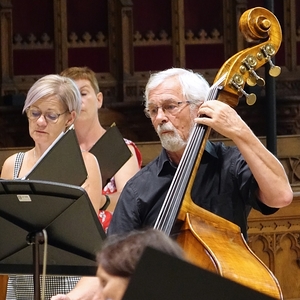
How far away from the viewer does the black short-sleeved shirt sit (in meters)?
2.92

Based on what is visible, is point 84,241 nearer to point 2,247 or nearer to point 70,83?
point 2,247

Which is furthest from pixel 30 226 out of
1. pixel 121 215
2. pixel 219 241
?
pixel 219 241

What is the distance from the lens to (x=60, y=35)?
928cm

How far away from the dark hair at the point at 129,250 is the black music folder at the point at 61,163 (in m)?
1.36

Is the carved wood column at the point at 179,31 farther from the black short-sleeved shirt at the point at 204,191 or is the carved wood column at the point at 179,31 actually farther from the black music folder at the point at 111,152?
the black short-sleeved shirt at the point at 204,191

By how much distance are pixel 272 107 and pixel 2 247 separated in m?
2.40

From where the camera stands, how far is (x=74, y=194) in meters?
2.57

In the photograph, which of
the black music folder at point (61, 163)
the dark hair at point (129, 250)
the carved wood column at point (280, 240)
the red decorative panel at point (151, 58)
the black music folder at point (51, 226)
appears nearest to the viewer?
the dark hair at point (129, 250)

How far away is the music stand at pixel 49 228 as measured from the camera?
2.58 metres

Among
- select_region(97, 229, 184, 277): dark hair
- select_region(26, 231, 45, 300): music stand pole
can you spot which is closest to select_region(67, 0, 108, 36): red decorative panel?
select_region(26, 231, 45, 300): music stand pole

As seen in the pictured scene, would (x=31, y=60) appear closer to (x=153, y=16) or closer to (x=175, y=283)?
(x=153, y=16)

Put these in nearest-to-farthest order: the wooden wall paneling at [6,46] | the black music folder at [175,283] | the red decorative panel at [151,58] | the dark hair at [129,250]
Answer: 1. the black music folder at [175,283]
2. the dark hair at [129,250]
3. the wooden wall paneling at [6,46]
4. the red decorative panel at [151,58]

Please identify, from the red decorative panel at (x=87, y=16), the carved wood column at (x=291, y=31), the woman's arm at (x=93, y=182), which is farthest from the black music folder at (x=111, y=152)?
the carved wood column at (x=291, y=31)

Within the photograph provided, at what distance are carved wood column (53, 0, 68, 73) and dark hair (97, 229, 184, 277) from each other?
25.2 feet
